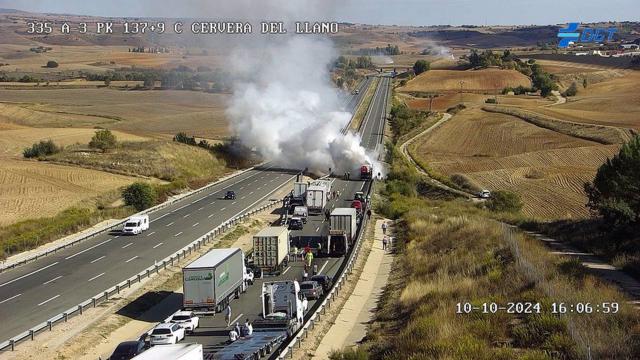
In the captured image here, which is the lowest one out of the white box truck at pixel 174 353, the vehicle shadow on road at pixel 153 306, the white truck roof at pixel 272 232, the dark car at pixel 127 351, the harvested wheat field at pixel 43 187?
the harvested wheat field at pixel 43 187

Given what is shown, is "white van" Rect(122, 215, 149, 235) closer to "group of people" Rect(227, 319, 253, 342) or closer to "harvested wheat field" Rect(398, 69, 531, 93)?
"group of people" Rect(227, 319, 253, 342)

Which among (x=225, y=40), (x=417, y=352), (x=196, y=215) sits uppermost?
(x=225, y=40)

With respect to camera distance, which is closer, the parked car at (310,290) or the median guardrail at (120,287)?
Result: the median guardrail at (120,287)

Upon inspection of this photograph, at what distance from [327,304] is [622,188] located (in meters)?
19.7

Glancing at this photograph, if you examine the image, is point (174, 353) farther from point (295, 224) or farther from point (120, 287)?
point (295, 224)

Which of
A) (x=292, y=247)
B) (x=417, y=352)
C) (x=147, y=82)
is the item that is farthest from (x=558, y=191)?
(x=147, y=82)

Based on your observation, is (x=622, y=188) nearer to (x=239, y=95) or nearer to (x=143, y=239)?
(x=143, y=239)

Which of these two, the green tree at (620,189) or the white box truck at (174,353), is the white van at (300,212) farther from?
the white box truck at (174,353)

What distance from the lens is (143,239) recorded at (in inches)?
1955

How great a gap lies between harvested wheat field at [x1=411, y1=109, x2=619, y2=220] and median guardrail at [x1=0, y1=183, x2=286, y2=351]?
87.4 ft

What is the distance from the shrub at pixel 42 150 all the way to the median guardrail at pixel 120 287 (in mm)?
40041

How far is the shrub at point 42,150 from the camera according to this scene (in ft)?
284

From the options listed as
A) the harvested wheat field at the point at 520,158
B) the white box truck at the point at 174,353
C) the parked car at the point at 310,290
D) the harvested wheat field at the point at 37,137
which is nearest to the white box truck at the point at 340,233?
the parked car at the point at 310,290

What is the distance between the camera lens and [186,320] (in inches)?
1211
